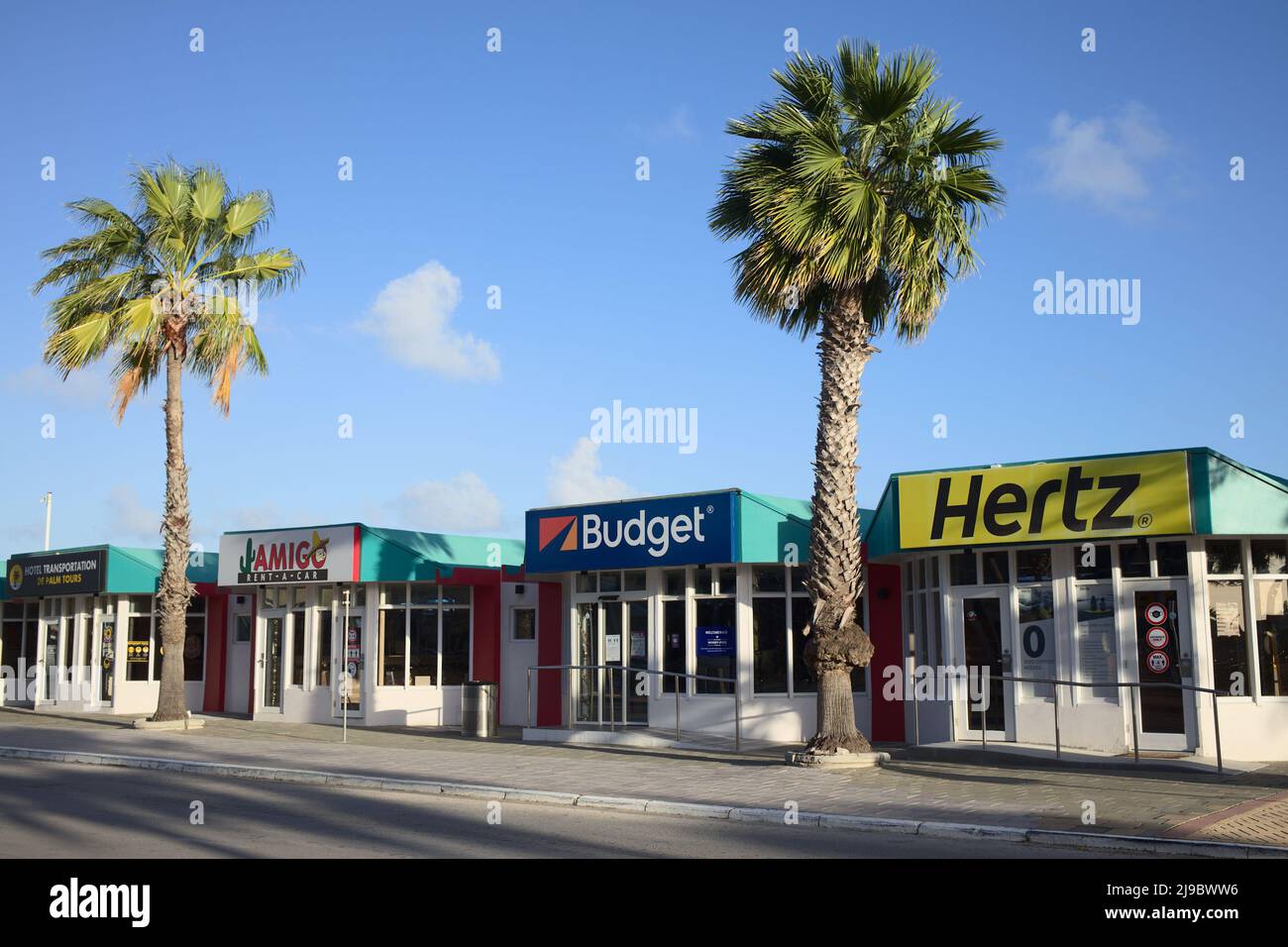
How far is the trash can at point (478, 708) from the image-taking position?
21.7 meters

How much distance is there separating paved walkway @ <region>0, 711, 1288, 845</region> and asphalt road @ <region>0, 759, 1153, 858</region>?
93cm

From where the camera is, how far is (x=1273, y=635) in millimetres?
16188

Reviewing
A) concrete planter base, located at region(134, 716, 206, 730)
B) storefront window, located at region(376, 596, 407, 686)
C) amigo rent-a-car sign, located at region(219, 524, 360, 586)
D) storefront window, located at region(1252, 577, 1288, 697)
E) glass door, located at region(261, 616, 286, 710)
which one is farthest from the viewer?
glass door, located at region(261, 616, 286, 710)

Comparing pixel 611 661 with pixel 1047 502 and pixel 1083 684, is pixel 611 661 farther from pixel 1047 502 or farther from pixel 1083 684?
pixel 1083 684

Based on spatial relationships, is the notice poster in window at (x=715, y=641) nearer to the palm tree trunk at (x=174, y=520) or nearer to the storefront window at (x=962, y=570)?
the storefront window at (x=962, y=570)

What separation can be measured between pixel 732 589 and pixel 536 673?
549 cm

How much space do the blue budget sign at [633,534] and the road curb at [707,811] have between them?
6.89 m

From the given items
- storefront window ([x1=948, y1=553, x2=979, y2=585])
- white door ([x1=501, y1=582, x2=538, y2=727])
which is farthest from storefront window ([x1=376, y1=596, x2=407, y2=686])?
storefront window ([x1=948, y1=553, x2=979, y2=585])

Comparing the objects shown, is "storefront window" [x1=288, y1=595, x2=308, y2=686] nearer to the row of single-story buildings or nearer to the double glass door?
the row of single-story buildings

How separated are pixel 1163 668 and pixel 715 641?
7149 mm

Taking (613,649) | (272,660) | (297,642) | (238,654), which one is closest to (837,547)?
(613,649)

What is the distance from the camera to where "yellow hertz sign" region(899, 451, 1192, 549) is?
15.8 meters

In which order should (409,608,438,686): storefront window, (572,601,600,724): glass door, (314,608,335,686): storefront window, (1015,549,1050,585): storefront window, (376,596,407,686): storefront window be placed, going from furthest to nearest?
(314,608,335,686): storefront window < (409,608,438,686): storefront window < (376,596,407,686): storefront window < (572,601,600,724): glass door < (1015,549,1050,585): storefront window
